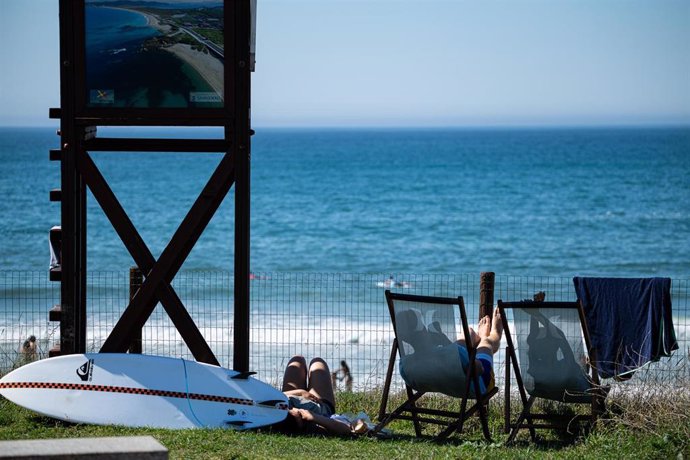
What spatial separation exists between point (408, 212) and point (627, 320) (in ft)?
124

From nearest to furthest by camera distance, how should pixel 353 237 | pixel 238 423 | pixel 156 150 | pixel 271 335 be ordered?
pixel 238 423 < pixel 156 150 < pixel 271 335 < pixel 353 237

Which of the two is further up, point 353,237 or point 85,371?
point 85,371

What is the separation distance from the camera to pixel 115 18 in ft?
24.2

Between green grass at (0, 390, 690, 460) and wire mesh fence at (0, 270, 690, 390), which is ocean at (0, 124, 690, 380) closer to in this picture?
wire mesh fence at (0, 270, 690, 390)

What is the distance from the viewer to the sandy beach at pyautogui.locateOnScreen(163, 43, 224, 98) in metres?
7.32

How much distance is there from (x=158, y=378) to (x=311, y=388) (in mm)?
1227

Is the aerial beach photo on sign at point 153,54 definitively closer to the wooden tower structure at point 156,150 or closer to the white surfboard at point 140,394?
the wooden tower structure at point 156,150

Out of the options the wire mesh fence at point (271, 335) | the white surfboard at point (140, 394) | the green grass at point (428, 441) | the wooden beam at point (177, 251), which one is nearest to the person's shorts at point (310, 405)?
the white surfboard at point (140, 394)

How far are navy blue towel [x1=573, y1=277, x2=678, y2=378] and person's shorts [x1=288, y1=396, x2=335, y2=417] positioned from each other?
7.24ft

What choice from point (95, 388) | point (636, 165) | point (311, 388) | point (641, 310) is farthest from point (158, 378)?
point (636, 165)

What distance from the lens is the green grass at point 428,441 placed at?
6.13 metres

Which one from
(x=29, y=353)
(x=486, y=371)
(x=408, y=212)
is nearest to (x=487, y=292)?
(x=486, y=371)

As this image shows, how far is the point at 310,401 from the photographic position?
24.2 feet

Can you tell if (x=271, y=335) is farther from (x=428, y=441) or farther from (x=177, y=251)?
(x=428, y=441)
